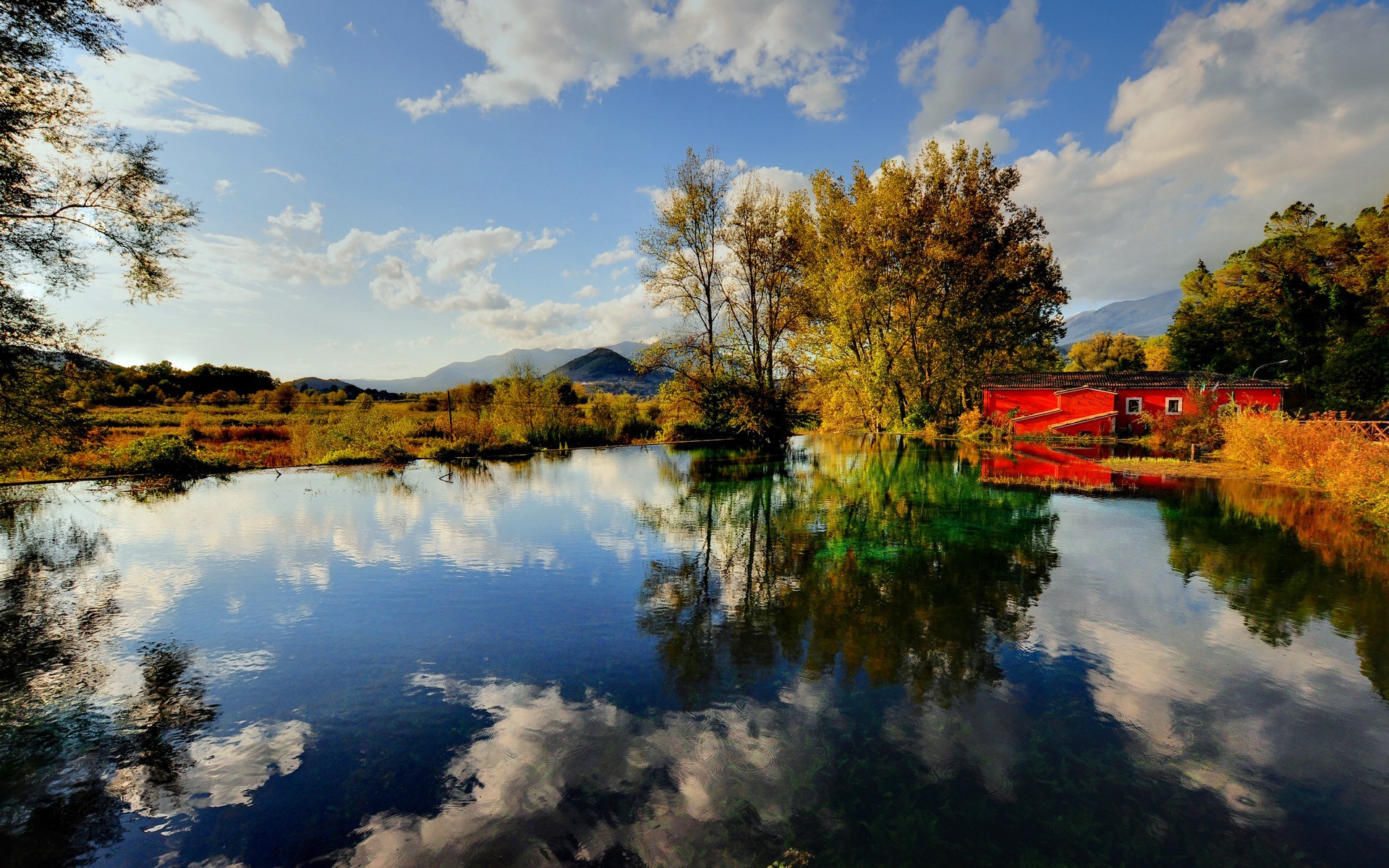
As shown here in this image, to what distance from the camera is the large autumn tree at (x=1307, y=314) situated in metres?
35.0

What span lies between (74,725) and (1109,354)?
80990 mm

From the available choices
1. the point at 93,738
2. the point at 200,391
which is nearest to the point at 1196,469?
the point at 93,738

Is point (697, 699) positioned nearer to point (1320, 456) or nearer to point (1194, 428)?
point (1320, 456)

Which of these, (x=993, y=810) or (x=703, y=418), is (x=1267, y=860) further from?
(x=703, y=418)

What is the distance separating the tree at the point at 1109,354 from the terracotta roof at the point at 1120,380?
25.3 metres

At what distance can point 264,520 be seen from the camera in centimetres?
1141

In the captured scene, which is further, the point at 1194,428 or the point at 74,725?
the point at 1194,428

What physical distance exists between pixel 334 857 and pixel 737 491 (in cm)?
1247

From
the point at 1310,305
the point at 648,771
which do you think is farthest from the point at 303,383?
the point at 1310,305

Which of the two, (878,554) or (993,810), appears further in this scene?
(878,554)

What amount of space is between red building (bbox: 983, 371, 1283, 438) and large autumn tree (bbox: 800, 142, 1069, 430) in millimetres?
3258

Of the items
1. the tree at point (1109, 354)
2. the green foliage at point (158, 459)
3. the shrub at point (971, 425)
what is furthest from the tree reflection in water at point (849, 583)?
the tree at point (1109, 354)

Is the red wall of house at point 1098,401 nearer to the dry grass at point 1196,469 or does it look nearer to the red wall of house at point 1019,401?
the red wall of house at point 1019,401

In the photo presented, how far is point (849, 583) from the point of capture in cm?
743
